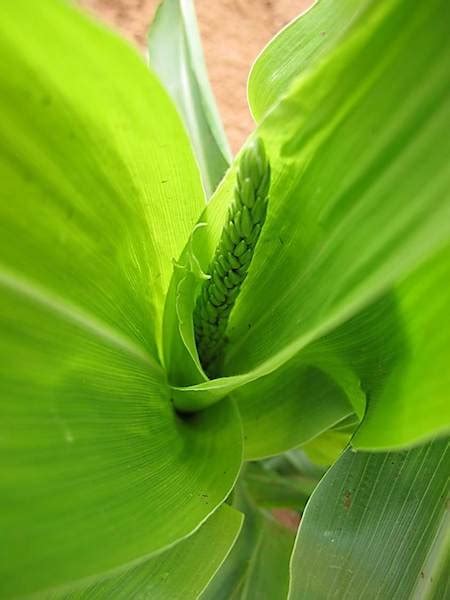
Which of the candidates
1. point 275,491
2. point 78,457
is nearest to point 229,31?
point 275,491

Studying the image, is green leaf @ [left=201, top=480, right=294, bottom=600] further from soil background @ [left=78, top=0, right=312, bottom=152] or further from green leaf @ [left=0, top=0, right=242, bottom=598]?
soil background @ [left=78, top=0, right=312, bottom=152]

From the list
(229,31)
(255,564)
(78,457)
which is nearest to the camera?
(78,457)

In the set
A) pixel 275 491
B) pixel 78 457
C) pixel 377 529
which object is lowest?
pixel 275 491

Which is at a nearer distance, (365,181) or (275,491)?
(365,181)

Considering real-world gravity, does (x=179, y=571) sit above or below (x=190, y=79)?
below

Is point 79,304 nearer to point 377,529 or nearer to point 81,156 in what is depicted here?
point 81,156

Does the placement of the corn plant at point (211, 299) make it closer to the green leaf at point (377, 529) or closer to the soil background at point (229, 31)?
the green leaf at point (377, 529)

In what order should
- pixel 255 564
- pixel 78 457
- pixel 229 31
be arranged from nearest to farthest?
pixel 78 457
pixel 255 564
pixel 229 31
